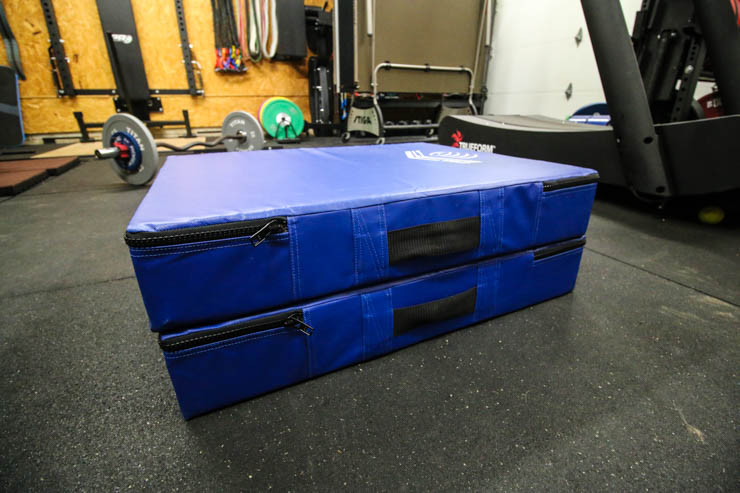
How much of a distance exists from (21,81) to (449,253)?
515cm

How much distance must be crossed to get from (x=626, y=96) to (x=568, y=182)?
87cm

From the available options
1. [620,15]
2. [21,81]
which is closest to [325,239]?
[620,15]

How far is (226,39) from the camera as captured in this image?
161 inches

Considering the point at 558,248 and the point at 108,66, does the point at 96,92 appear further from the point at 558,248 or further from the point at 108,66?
the point at 558,248

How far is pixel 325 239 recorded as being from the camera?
0.63 m

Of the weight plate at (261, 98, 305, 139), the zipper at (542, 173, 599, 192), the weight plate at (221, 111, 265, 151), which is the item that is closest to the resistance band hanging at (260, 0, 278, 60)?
the weight plate at (261, 98, 305, 139)

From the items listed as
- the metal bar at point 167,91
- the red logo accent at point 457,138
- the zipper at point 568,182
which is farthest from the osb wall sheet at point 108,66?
the zipper at point 568,182

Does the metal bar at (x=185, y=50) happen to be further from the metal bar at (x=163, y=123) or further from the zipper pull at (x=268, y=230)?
the zipper pull at (x=268, y=230)

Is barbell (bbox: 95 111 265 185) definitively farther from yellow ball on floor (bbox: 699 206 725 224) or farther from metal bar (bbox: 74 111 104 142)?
yellow ball on floor (bbox: 699 206 725 224)

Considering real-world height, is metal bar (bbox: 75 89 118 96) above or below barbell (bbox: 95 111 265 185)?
above

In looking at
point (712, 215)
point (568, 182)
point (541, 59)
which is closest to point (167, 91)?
point (541, 59)

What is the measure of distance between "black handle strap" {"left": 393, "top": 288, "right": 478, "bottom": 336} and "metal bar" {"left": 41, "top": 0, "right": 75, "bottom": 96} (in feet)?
16.0

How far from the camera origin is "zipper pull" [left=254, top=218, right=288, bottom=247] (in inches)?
22.3

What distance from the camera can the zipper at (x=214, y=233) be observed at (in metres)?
0.50
